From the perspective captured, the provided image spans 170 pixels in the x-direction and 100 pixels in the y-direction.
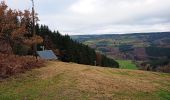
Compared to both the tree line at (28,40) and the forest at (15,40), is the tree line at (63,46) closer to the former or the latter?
the tree line at (28,40)

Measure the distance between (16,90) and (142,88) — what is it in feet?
38.2

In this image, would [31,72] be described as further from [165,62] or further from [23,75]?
[165,62]

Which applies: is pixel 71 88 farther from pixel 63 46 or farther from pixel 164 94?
pixel 63 46

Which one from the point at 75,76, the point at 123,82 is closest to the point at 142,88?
the point at 123,82

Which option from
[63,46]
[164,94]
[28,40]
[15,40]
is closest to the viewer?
[164,94]

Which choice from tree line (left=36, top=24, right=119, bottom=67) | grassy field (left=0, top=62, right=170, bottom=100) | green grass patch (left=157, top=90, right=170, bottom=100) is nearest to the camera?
grassy field (left=0, top=62, right=170, bottom=100)

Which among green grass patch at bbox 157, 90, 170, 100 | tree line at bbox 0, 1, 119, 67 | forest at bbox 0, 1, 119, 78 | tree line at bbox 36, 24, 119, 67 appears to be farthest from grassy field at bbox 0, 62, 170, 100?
tree line at bbox 36, 24, 119, 67

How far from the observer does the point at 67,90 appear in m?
27.8

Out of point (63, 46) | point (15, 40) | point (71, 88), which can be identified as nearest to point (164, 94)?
point (71, 88)

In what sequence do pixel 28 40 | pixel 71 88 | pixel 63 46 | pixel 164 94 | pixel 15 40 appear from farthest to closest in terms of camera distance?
pixel 63 46 < pixel 28 40 < pixel 15 40 < pixel 164 94 < pixel 71 88

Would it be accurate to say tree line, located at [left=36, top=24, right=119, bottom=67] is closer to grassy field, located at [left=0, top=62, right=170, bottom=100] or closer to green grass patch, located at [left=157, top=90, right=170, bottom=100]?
grassy field, located at [left=0, top=62, right=170, bottom=100]

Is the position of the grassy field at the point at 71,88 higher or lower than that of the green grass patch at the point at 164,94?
higher

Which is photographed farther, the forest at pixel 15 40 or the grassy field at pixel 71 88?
the forest at pixel 15 40

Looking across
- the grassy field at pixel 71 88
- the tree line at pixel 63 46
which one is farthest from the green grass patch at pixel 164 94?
the tree line at pixel 63 46
